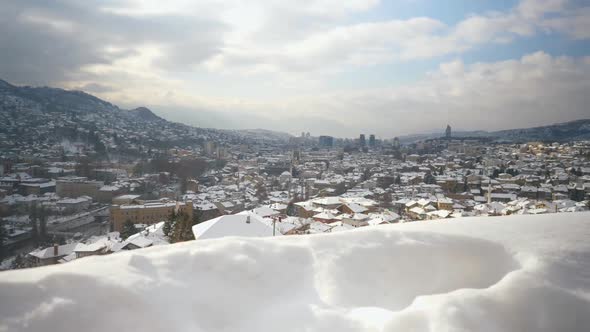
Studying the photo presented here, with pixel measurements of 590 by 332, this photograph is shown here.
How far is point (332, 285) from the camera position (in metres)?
1.64

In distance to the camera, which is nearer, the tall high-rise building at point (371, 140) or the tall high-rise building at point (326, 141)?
the tall high-rise building at point (371, 140)

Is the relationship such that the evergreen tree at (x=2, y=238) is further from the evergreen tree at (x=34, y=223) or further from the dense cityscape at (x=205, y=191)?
the evergreen tree at (x=34, y=223)

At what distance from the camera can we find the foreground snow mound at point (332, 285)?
50.2 inches

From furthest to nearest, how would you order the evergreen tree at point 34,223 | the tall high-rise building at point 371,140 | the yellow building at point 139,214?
the tall high-rise building at point 371,140 < the yellow building at point 139,214 < the evergreen tree at point 34,223

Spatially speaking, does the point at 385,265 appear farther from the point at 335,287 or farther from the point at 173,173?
the point at 173,173

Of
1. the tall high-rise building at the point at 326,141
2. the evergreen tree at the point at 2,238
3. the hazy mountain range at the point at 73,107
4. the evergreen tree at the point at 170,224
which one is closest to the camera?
the evergreen tree at the point at 170,224

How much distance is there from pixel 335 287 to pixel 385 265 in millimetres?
338

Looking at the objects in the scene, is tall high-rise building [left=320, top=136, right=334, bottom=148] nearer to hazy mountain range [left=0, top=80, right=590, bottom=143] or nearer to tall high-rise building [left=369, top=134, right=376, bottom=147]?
tall high-rise building [left=369, top=134, right=376, bottom=147]

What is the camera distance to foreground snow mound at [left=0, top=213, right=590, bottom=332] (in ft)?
4.18

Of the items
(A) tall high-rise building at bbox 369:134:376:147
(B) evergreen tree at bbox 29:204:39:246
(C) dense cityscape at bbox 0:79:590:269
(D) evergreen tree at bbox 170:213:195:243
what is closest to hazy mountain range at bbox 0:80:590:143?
(C) dense cityscape at bbox 0:79:590:269

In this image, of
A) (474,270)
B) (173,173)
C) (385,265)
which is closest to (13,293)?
(385,265)

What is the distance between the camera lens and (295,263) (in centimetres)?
179

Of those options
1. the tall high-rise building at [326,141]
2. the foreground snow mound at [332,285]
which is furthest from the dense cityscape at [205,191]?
the tall high-rise building at [326,141]

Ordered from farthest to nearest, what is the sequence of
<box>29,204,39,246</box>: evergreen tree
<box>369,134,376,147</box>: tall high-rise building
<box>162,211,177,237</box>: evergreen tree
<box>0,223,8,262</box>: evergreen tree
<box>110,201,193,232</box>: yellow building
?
<box>369,134,376,147</box>: tall high-rise building, <box>110,201,193,232</box>: yellow building, <box>29,204,39,246</box>: evergreen tree, <box>0,223,8,262</box>: evergreen tree, <box>162,211,177,237</box>: evergreen tree
